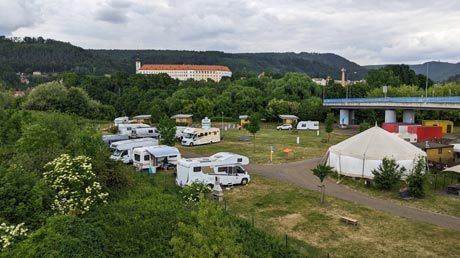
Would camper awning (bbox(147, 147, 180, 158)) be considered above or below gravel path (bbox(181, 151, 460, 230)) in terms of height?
above

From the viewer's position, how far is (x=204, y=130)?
3594 centimetres

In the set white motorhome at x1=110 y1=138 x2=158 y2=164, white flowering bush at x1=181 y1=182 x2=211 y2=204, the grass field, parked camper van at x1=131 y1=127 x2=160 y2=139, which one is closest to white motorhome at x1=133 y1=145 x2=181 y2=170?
white motorhome at x1=110 y1=138 x2=158 y2=164

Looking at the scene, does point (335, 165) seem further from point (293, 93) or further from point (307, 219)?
point (293, 93)

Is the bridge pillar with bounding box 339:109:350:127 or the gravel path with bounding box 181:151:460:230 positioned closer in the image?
the gravel path with bounding box 181:151:460:230

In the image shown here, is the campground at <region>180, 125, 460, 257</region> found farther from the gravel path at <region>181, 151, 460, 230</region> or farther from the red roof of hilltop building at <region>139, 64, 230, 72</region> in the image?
the red roof of hilltop building at <region>139, 64, 230, 72</region>

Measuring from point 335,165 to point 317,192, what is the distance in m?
4.62

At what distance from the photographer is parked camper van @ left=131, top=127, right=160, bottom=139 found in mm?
37312

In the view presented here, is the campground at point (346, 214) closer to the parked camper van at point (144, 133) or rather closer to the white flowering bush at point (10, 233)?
the white flowering bush at point (10, 233)

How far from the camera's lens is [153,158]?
78.8 feet

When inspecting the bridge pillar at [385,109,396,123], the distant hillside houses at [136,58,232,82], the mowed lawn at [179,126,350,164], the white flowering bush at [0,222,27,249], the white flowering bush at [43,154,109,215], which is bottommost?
the mowed lawn at [179,126,350,164]

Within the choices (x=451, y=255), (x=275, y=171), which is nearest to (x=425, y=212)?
(x=451, y=255)

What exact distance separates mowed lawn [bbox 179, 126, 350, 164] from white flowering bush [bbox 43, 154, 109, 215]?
1629 cm

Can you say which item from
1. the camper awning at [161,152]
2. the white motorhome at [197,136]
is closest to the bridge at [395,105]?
the white motorhome at [197,136]

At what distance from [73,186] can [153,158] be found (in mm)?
11783
